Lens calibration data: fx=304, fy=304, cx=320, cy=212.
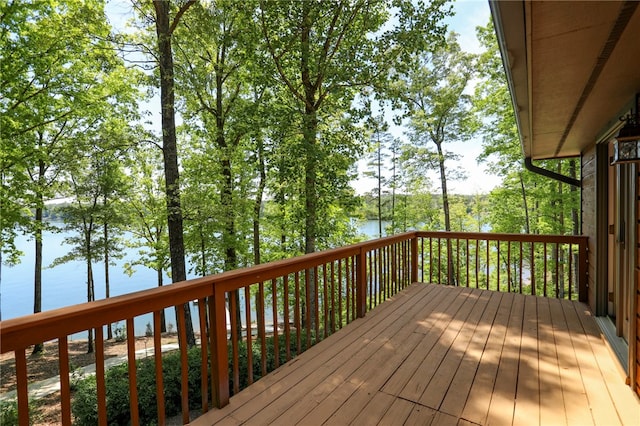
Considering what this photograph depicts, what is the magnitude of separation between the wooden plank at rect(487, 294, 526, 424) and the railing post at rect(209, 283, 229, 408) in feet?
5.64

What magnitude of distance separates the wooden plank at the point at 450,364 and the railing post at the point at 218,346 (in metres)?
1.35

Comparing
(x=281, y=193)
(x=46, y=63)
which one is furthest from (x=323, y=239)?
(x=46, y=63)

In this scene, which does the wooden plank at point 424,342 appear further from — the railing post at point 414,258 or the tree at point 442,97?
the tree at point 442,97

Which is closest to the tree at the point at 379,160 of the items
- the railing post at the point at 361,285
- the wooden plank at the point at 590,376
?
the railing post at the point at 361,285

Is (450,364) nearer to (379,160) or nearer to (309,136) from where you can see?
(309,136)

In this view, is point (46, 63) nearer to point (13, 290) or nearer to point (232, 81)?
point (232, 81)

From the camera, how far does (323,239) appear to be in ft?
28.1

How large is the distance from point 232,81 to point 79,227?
6984 millimetres

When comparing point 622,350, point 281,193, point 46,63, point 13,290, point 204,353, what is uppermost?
point 46,63

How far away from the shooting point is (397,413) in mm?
1949

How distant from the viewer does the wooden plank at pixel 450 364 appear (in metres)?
2.11

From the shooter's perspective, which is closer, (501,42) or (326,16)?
(501,42)

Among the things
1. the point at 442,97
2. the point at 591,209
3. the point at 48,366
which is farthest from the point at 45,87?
the point at 442,97

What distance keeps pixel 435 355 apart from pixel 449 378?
0.37 metres
